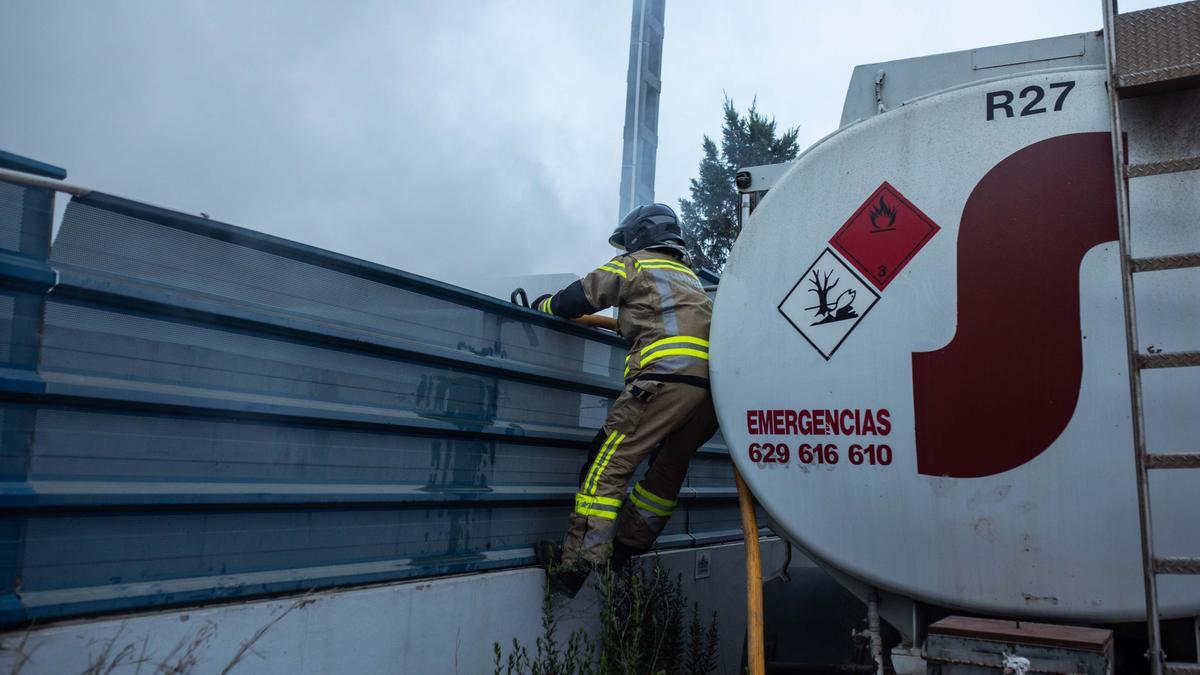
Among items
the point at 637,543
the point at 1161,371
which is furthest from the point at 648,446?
the point at 1161,371

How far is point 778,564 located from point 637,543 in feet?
5.55

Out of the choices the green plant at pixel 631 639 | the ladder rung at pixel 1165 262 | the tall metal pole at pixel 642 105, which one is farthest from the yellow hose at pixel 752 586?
the tall metal pole at pixel 642 105

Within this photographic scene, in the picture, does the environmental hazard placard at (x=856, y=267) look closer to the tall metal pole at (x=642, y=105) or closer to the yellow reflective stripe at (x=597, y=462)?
the yellow reflective stripe at (x=597, y=462)

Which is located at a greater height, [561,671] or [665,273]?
[665,273]

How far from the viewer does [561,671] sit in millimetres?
3104

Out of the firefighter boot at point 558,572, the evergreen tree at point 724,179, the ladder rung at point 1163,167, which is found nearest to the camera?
the ladder rung at point 1163,167

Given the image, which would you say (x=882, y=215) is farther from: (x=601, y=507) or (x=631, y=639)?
(x=631, y=639)

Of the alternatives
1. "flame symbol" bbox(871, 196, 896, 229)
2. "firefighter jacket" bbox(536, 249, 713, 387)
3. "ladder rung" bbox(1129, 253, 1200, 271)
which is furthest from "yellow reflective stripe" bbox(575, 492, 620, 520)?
"ladder rung" bbox(1129, 253, 1200, 271)

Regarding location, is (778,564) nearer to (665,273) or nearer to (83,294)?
(665,273)

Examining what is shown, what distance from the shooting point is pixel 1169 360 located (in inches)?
84.5

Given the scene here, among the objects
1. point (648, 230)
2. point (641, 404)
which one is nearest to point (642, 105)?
point (648, 230)

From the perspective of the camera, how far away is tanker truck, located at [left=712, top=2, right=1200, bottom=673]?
2.27 metres

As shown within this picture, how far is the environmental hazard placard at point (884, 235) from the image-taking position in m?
2.64

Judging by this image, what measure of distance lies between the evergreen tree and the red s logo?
1548 cm
